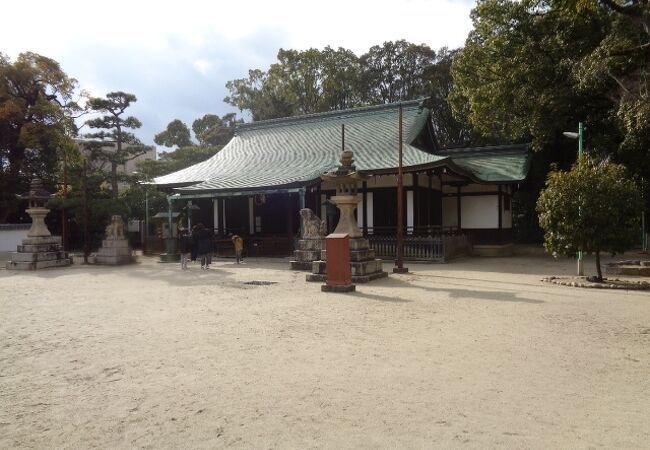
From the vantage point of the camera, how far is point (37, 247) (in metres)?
18.2

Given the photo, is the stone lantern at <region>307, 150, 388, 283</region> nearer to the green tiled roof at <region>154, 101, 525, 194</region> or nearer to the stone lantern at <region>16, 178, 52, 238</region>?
the green tiled roof at <region>154, 101, 525, 194</region>

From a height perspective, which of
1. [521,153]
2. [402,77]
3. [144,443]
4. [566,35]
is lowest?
[144,443]

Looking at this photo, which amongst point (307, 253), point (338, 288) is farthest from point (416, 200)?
point (338, 288)

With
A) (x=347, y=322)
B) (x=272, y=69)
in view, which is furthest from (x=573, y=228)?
(x=272, y=69)

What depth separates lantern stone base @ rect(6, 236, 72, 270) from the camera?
1783 centimetres

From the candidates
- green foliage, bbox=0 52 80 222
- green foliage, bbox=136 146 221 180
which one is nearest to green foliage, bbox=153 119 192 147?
green foliage, bbox=136 146 221 180

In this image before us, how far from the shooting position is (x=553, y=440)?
3398 millimetres

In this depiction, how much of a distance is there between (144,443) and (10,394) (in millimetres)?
1963

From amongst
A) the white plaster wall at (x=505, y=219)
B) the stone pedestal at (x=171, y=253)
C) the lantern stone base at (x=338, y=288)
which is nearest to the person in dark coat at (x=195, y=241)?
the stone pedestal at (x=171, y=253)

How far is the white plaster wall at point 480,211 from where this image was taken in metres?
21.3

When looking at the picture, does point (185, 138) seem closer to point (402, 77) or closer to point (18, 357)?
point (402, 77)

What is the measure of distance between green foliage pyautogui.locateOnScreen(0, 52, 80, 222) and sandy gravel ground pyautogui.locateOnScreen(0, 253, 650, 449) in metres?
21.8

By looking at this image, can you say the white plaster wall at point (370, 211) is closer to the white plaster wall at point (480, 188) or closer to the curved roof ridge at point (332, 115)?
the white plaster wall at point (480, 188)

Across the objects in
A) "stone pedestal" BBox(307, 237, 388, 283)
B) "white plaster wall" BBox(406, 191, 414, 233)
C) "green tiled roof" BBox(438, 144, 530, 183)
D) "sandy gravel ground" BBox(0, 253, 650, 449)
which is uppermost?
"green tiled roof" BBox(438, 144, 530, 183)
